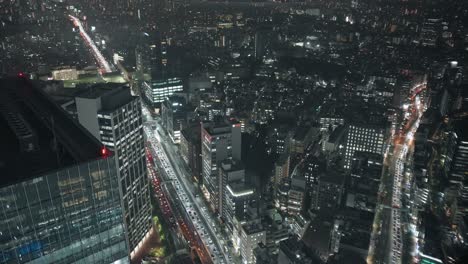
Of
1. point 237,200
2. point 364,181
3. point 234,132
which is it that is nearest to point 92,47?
point 234,132

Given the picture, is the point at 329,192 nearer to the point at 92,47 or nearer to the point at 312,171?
the point at 312,171

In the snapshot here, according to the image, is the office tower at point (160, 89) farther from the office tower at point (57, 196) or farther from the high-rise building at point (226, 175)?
the office tower at point (57, 196)

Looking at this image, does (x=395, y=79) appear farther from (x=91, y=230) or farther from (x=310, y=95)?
(x=91, y=230)

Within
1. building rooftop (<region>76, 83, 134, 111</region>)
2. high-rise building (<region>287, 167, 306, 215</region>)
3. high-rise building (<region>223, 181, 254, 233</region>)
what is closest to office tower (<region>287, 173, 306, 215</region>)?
high-rise building (<region>287, 167, 306, 215</region>)

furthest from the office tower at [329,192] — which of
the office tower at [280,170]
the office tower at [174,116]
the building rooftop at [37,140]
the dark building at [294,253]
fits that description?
the building rooftop at [37,140]

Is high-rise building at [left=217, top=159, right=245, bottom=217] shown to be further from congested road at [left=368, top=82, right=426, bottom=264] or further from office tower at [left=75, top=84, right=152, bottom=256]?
congested road at [left=368, top=82, right=426, bottom=264]

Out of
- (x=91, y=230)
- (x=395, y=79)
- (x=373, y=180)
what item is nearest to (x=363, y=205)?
(x=373, y=180)

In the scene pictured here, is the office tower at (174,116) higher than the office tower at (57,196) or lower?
lower
